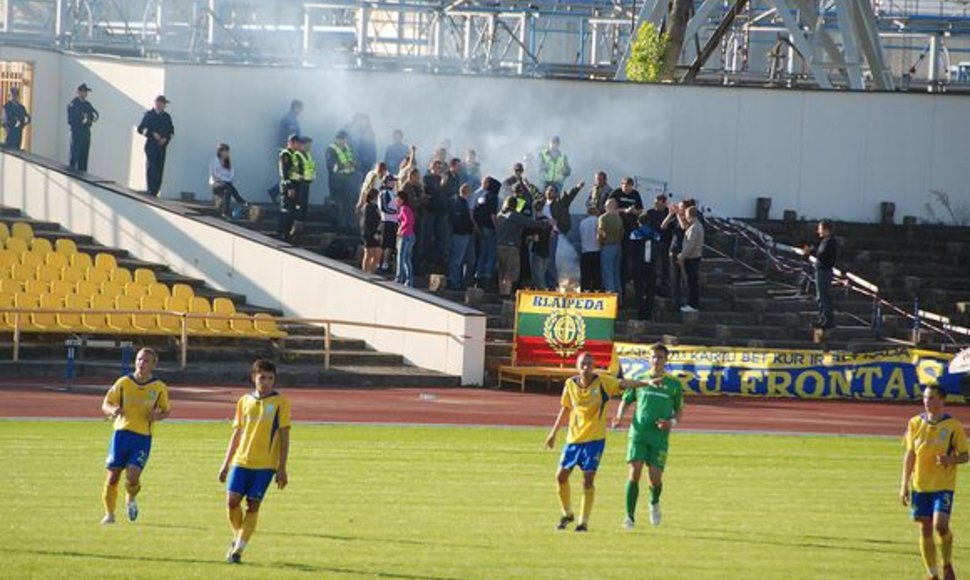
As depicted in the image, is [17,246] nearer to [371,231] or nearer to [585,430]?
[371,231]

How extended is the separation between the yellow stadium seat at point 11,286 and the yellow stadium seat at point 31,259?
2.54 ft

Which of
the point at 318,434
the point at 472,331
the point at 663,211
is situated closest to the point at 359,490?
the point at 318,434

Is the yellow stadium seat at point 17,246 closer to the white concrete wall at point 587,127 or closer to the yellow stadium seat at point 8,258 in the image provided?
the yellow stadium seat at point 8,258

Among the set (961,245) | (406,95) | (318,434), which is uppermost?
(406,95)

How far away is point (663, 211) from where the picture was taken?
36156 millimetres

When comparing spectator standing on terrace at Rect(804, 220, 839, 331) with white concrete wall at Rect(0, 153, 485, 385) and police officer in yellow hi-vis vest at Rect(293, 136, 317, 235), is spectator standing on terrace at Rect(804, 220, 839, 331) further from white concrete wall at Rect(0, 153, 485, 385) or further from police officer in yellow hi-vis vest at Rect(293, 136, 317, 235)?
police officer in yellow hi-vis vest at Rect(293, 136, 317, 235)

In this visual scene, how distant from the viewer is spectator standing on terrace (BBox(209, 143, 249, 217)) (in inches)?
1485

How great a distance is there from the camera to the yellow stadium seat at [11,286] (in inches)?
1304

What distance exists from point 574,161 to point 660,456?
70.5 feet

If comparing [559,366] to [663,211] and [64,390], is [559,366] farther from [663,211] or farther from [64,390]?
[64,390]

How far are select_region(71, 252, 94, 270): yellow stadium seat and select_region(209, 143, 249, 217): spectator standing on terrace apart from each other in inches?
136

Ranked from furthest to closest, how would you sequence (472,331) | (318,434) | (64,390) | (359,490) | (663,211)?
1. (663,211)
2. (472,331)
3. (64,390)
4. (318,434)
5. (359,490)

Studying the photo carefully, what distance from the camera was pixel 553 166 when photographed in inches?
1494

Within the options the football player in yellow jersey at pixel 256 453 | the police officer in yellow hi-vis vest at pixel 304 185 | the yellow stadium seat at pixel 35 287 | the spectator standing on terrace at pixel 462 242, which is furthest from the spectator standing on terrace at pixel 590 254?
the football player in yellow jersey at pixel 256 453
